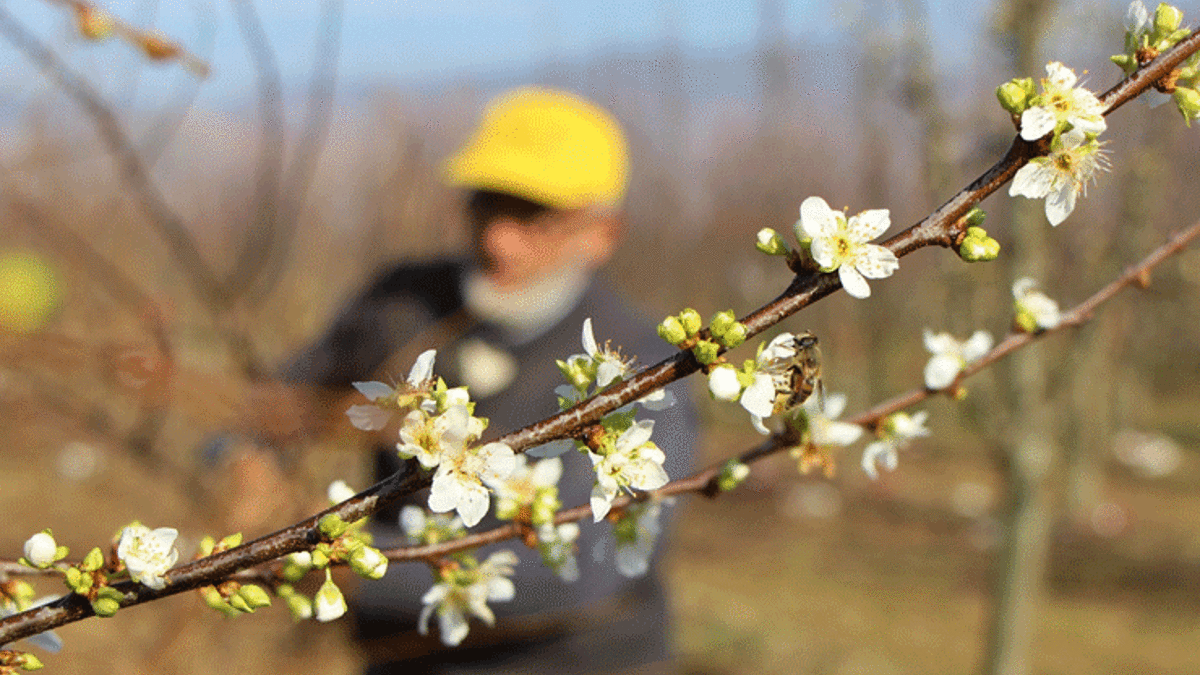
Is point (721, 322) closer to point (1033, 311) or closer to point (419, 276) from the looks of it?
point (1033, 311)

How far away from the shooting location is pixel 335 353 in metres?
2.99

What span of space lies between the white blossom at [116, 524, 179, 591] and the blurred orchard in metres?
0.87

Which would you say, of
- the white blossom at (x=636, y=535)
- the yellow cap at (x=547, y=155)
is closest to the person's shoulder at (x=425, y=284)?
the yellow cap at (x=547, y=155)

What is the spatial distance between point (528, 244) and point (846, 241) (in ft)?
6.94

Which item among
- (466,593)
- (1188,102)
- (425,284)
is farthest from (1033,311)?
(425,284)

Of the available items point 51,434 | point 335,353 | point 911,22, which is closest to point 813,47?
point 911,22

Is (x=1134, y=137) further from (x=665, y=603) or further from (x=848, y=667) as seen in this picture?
(x=848, y=667)

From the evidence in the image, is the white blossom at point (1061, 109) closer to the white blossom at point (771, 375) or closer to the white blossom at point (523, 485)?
the white blossom at point (771, 375)

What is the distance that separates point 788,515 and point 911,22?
6.61 meters

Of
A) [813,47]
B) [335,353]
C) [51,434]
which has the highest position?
[813,47]

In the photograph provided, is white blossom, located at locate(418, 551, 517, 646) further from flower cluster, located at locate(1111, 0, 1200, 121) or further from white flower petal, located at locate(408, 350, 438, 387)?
flower cluster, located at locate(1111, 0, 1200, 121)

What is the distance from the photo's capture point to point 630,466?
711mm

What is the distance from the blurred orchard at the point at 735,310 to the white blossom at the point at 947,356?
120mm

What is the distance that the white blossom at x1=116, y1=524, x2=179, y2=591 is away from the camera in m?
0.66
